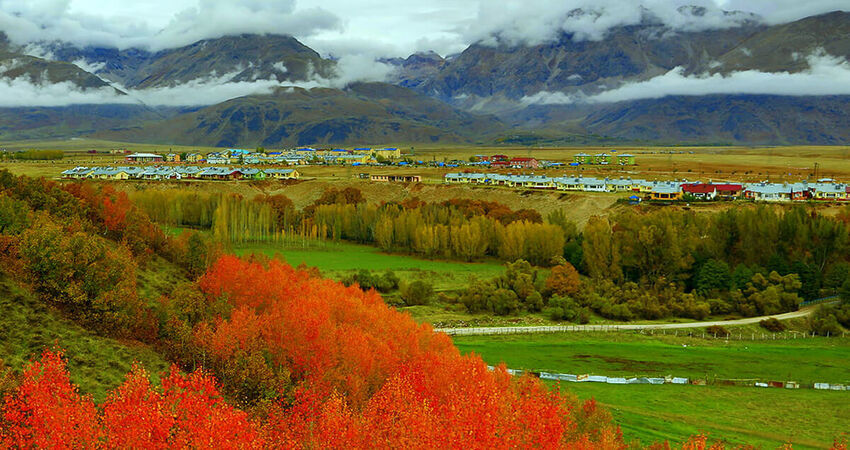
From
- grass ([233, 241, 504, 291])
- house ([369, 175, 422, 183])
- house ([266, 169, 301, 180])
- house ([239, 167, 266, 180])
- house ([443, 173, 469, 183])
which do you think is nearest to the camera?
grass ([233, 241, 504, 291])

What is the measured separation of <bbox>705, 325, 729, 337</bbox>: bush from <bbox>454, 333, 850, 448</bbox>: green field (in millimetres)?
2787

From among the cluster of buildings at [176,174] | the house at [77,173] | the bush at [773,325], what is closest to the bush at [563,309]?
the bush at [773,325]

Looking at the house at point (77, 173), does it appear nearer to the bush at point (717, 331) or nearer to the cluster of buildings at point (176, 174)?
the cluster of buildings at point (176, 174)

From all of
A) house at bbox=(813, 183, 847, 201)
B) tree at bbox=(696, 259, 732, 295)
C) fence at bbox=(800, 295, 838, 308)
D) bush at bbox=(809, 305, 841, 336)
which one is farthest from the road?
house at bbox=(813, 183, 847, 201)

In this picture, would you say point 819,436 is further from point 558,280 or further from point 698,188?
point 698,188

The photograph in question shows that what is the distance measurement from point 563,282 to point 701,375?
26.7 m

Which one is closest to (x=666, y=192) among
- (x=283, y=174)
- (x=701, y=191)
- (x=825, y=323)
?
(x=701, y=191)

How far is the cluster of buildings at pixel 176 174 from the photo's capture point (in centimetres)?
15112

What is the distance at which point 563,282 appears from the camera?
77.1m

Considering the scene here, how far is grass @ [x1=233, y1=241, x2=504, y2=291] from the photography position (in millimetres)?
85000

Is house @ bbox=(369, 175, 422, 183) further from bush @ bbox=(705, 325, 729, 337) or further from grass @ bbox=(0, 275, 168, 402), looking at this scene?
grass @ bbox=(0, 275, 168, 402)

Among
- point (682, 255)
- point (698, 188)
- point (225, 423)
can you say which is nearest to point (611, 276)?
point (682, 255)

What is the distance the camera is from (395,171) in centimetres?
18162

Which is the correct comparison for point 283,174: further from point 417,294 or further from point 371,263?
point 417,294
